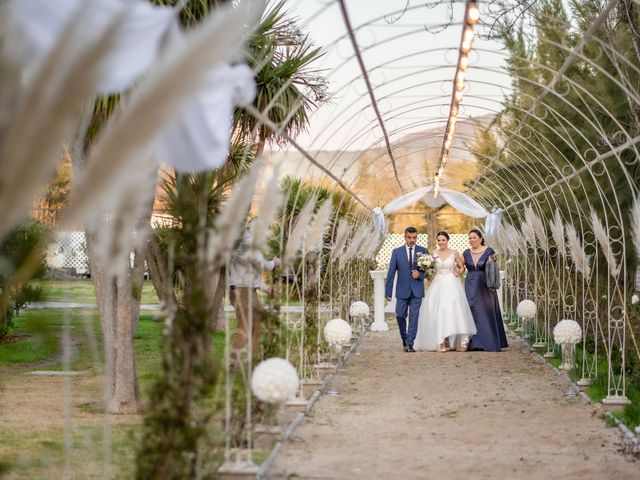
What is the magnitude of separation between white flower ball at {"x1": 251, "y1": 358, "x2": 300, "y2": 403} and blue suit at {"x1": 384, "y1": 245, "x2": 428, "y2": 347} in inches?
345

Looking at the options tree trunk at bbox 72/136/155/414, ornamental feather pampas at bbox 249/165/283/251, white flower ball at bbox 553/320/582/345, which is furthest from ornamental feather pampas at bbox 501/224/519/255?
ornamental feather pampas at bbox 249/165/283/251

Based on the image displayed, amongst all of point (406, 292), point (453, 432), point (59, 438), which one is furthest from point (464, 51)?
point (406, 292)

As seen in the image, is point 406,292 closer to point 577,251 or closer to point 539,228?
point 539,228

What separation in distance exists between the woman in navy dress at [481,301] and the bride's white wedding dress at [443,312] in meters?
0.12

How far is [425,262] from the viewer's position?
1455 centimetres

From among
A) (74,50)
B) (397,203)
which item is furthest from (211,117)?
(397,203)

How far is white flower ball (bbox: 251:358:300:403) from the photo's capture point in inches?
229

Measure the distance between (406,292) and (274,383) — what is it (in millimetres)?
9045

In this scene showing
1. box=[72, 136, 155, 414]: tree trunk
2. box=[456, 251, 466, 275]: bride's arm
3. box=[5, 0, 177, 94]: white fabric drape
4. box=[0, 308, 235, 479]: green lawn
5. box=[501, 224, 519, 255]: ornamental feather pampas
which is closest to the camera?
box=[5, 0, 177, 94]: white fabric drape

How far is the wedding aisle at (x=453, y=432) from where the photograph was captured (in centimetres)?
633

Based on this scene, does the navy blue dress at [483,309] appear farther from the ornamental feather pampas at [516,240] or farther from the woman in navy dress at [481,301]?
the ornamental feather pampas at [516,240]

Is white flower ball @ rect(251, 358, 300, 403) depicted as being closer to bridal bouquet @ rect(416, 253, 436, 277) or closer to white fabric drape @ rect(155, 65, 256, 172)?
white fabric drape @ rect(155, 65, 256, 172)

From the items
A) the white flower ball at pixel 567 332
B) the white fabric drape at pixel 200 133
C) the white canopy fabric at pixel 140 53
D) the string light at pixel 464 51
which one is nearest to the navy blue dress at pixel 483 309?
the string light at pixel 464 51

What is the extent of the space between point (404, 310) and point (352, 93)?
475 cm
